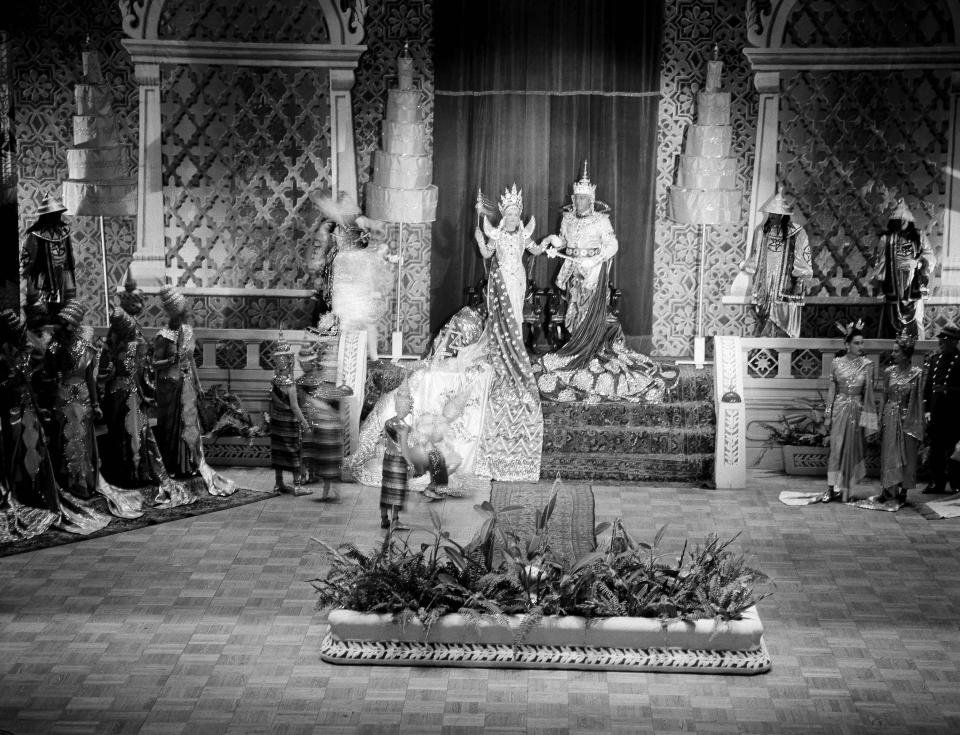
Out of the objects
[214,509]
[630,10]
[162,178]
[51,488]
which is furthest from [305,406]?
[630,10]

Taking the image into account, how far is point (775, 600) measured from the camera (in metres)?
8.41

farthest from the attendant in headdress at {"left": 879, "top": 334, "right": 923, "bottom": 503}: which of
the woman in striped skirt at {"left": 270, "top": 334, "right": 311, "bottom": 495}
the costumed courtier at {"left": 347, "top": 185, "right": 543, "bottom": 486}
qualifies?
the woman in striped skirt at {"left": 270, "top": 334, "right": 311, "bottom": 495}

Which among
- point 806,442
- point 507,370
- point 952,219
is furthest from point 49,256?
point 952,219

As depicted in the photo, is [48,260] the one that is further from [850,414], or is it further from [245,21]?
[850,414]

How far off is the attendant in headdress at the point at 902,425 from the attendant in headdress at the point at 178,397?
5.14 m

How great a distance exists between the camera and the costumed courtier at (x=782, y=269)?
39.1 feet

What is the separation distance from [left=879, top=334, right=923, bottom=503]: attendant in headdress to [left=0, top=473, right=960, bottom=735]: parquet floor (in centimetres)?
47

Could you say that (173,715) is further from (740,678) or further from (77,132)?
(77,132)

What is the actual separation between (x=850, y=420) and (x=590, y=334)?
8.15 feet

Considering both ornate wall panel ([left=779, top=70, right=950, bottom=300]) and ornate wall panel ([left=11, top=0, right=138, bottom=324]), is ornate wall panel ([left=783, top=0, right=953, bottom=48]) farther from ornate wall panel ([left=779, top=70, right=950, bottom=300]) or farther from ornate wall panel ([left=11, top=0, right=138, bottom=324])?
ornate wall panel ([left=11, top=0, right=138, bottom=324])

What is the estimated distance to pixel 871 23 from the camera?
1204 centimetres

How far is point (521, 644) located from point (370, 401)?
15.7ft

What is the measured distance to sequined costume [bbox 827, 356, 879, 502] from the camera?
34.8ft

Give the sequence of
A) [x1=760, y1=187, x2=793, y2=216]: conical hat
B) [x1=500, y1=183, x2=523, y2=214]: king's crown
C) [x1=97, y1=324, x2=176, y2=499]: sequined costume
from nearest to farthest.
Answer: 1. [x1=97, y1=324, x2=176, y2=499]: sequined costume
2. [x1=760, y1=187, x2=793, y2=216]: conical hat
3. [x1=500, y1=183, x2=523, y2=214]: king's crown
